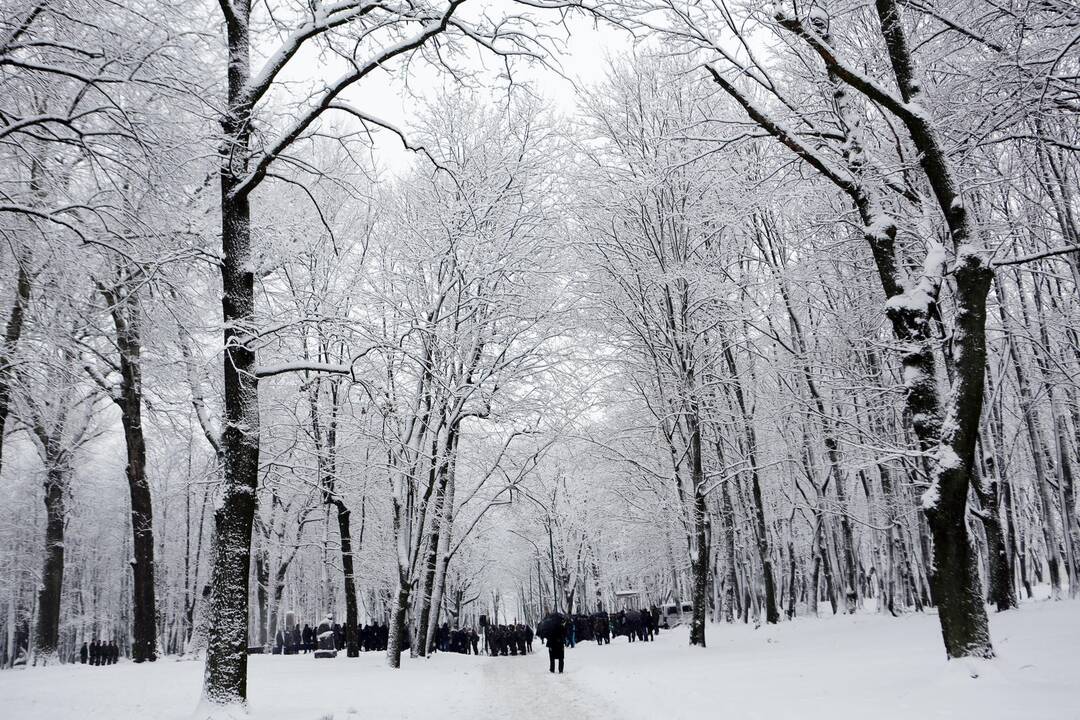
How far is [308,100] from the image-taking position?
8172 millimetres

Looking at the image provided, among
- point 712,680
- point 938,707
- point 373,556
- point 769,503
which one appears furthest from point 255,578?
point 938,707

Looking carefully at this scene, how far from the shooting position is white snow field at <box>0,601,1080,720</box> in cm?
636

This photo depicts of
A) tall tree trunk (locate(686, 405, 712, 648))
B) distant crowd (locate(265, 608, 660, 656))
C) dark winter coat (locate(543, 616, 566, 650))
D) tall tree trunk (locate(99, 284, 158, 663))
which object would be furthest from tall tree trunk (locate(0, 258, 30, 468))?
distant crowd (locate(265, 608, 660, 656))

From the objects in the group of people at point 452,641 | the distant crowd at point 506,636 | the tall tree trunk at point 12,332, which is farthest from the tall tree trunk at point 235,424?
the group of people at point 452,641

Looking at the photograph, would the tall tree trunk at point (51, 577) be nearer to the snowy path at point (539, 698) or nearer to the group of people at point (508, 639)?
the snowy path at point (539, 698)

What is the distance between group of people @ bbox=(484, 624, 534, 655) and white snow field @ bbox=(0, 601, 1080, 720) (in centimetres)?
1419

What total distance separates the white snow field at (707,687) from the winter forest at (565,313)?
0.12 m

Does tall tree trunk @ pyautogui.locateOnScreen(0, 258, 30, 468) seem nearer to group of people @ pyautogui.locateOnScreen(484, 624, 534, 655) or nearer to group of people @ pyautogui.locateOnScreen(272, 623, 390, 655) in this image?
group of people @ pyautogui.locateOnScreen(272, 623, 390, 655)

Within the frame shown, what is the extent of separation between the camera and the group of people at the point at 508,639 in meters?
29.5

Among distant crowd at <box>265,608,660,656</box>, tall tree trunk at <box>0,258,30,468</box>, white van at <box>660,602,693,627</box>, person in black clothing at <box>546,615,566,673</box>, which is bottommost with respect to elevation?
white van at <box>660,602,693,627</box>

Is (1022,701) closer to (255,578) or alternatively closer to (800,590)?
(255,578)

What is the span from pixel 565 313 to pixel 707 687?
479 inches

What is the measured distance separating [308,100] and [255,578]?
28.1 metres

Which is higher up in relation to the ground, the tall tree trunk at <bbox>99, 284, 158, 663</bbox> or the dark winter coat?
the tall tree trunk at <bbox>99, 284, 158, 663</bbox>
